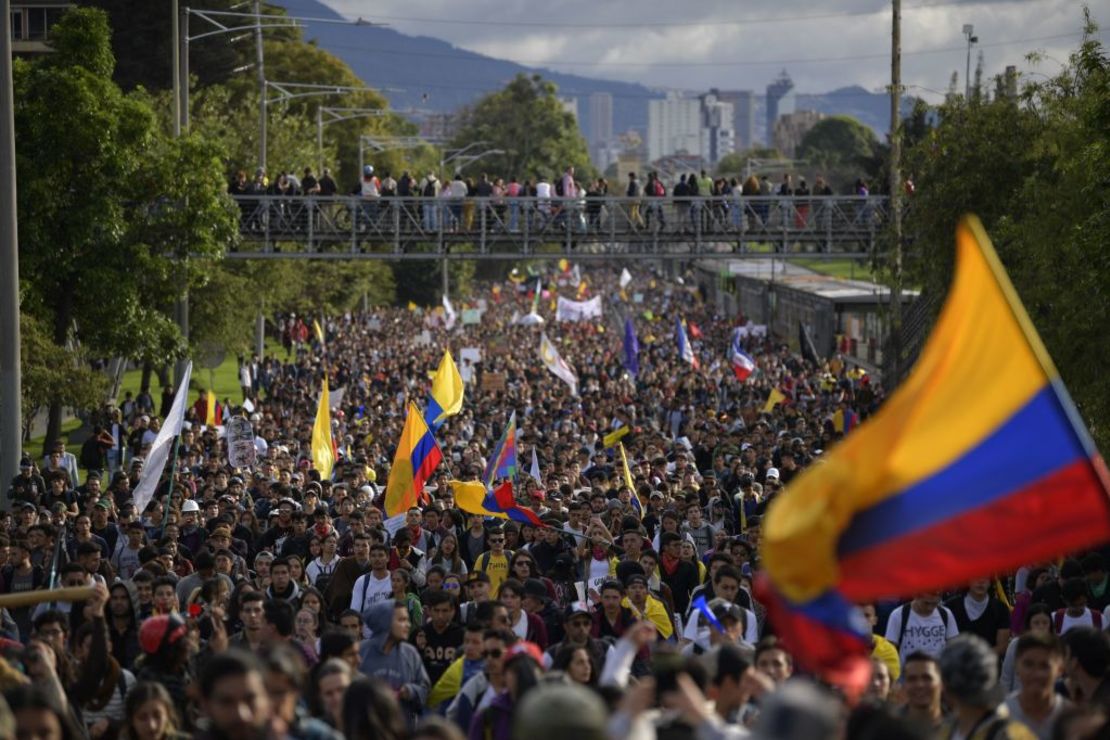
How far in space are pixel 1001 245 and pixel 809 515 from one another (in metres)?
20.4

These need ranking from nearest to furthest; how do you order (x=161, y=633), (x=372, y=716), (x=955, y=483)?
(x=955, y=483), (x=372, y=716), (x=161, y=633)

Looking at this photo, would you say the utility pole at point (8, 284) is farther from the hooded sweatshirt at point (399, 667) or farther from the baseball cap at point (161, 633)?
the baseball cap at point (161, 633)

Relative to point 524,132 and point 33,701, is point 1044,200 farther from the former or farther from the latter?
point 524,132

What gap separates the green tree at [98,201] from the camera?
101ft

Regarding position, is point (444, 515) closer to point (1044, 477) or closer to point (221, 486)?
point (221, 486)

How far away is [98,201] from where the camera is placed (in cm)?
3145

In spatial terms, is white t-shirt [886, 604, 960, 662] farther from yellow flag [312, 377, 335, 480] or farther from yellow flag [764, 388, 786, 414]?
yellow flag [764, 388, 786, 414]

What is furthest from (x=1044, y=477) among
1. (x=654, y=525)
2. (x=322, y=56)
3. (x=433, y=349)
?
(x=322, y=56)

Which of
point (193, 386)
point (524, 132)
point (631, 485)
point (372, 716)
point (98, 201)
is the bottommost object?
point (193, 386)

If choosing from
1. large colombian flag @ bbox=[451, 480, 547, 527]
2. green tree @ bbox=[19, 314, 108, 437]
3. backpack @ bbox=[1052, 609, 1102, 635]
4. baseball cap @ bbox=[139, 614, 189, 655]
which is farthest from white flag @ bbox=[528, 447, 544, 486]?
baseball cap @ bbox=[139, 614, 189, 655]

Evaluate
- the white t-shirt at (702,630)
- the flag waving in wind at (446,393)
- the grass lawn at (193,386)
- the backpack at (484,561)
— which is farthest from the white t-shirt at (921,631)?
the grass lawn at (193,386)

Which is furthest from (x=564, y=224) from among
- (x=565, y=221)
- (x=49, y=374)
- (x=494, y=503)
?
(x=494, y=503)

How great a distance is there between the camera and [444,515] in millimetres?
18047

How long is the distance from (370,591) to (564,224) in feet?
113
